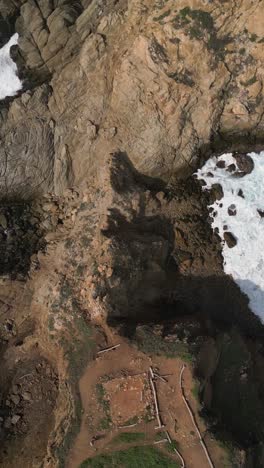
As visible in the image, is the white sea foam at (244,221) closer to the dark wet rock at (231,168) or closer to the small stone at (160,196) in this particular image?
the dark wet rock at (231,168)

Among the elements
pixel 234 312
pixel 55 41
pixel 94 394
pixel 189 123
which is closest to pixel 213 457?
pixel 94 394

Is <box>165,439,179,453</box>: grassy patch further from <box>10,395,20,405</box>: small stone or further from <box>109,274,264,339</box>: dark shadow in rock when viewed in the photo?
<box>10,395,20,405</box>: small stone

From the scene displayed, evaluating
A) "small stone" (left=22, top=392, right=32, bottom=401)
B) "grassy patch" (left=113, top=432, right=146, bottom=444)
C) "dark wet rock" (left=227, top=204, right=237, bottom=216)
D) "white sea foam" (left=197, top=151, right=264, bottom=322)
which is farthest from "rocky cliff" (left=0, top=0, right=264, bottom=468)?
"grassy patch" (left=113, top=432, right=146, bottom=444)

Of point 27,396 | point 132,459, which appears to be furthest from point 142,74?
point 132,459

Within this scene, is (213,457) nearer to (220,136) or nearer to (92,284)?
(92,284)

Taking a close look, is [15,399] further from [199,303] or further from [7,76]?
[7,76]

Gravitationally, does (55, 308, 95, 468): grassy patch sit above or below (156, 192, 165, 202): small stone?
below

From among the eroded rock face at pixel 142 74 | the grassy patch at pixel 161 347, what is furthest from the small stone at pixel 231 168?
the grassy patch at pixel 161 347
